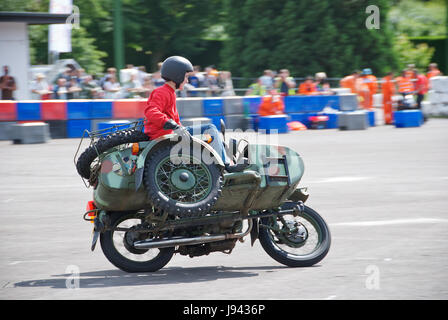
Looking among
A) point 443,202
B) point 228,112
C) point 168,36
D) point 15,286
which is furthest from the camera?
point 168,36

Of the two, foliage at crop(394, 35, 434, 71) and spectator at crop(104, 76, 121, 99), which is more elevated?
foliage at crop(394, 35, 434, 71)

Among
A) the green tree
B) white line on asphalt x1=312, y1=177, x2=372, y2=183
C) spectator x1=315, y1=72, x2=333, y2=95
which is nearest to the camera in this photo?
white line on asphalt x1=312, y1=177, x2=372, y2=183

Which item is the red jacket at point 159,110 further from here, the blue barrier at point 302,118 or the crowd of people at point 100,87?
the blue barrier at point 302,118

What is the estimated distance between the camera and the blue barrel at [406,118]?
21812 millimetres

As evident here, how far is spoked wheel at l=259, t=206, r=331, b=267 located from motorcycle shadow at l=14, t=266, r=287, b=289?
6.2 inches

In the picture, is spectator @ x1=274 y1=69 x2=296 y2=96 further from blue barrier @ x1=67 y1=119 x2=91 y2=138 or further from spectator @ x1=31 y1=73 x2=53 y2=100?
spectator @ x1=31 y1=73 x2=53 y2=100

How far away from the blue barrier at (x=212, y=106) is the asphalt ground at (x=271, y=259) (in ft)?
19.0

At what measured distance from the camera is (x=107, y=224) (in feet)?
22.2

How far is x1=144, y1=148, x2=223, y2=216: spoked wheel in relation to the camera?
21.4 ft

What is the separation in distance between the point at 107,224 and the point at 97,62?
31.2 metres

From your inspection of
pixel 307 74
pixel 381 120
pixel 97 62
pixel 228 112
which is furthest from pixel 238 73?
pixel 228 112

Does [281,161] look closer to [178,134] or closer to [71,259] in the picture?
[178,134]

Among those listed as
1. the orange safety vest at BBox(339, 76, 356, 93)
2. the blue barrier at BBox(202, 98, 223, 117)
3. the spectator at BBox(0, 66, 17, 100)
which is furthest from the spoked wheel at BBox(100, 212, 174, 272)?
the orange safety vest at BBox(339, 76, 356, 93)

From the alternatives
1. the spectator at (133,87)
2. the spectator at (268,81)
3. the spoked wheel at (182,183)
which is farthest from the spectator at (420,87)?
the spoked wheel at (182,183)
